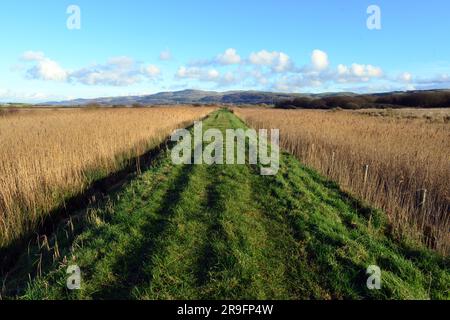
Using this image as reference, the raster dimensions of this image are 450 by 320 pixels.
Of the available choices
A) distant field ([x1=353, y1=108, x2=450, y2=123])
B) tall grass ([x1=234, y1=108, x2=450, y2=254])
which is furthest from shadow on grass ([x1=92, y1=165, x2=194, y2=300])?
distant field ([x1=353, y1=108, x2=450, y2=123])

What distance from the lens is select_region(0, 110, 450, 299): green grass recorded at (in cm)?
415

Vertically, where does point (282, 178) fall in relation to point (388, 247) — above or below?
above

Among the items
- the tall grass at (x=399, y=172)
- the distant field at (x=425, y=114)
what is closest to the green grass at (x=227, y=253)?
the tall grass at (x=399, y=172)

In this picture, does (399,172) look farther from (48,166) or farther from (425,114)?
(425,114)

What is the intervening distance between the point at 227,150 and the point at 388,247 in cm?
900

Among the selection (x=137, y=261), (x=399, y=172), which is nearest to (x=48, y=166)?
(x=137, y=261)

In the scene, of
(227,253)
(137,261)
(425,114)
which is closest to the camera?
(137,261)

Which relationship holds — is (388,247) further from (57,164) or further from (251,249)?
(57,164)

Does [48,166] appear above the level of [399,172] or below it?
above

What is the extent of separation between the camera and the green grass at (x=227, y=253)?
415 cm

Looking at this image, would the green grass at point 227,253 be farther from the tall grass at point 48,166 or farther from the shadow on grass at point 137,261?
the tall grass at point 48,166

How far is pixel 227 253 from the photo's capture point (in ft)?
15.9
